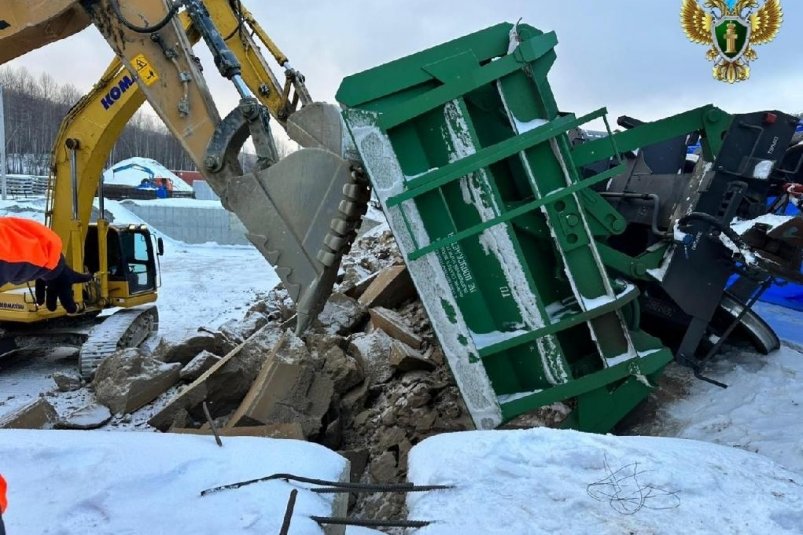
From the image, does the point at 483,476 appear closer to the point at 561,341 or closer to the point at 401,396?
the point at 561,341

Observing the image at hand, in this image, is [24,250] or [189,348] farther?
[189,348]

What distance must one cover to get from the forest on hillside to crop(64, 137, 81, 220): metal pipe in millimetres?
30944

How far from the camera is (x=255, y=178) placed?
3596 mm

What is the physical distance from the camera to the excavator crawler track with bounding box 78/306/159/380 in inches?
260

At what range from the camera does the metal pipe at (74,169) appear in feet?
21.0

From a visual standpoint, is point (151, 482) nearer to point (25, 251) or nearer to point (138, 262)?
point (25, 251)

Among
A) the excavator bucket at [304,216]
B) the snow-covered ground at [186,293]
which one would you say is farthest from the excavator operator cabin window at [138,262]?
the excavator bucket at [304,216]

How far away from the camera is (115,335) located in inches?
274

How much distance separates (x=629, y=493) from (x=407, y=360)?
92.6 inches

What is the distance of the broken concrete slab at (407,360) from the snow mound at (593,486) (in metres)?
1.70

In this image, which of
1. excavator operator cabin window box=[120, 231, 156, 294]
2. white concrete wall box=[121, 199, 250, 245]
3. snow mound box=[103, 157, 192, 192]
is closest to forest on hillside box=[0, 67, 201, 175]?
snow mound box=[103, 157, 192, 192]

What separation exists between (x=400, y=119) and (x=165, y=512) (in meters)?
2.26

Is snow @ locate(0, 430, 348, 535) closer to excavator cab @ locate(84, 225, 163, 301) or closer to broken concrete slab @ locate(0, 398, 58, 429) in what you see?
broken concrete slab @ locate(0, 398, 58, 429)

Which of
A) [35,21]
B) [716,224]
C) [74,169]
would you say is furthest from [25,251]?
[74,169]
